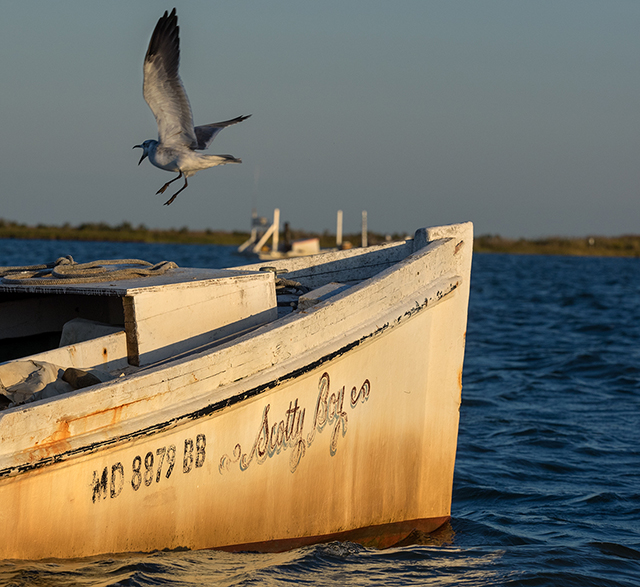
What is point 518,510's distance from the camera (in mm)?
5012

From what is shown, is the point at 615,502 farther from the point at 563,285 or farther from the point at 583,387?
the point at 563,285

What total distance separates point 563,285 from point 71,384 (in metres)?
30.3

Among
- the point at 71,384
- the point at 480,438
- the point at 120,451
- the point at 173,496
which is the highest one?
the point at 71,384

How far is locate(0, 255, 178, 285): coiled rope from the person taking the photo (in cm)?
386

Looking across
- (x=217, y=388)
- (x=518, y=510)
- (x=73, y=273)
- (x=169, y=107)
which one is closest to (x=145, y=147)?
(x=169, y=107)

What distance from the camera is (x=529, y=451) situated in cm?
632

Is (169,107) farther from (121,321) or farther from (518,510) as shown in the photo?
(518,510)

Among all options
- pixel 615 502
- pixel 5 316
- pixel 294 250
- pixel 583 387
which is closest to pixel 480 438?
pixel 615 502

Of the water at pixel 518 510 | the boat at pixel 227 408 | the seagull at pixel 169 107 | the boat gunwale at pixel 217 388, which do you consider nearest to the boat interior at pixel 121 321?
the boat at pixel 227 408

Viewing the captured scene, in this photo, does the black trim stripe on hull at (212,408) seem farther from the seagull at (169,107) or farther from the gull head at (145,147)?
the gull head at (145,147)

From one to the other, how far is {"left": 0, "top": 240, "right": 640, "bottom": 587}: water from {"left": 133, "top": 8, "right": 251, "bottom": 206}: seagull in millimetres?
2192

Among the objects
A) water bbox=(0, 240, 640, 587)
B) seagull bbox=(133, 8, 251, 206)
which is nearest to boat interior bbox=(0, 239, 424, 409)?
seagull bbox=(133, 8, 251, 206)

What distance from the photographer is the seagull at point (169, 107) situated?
431 cm

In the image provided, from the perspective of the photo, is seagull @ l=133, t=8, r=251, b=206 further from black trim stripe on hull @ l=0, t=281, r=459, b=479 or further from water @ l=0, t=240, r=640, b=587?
water @ l=0, t=240, r=640, b=587
